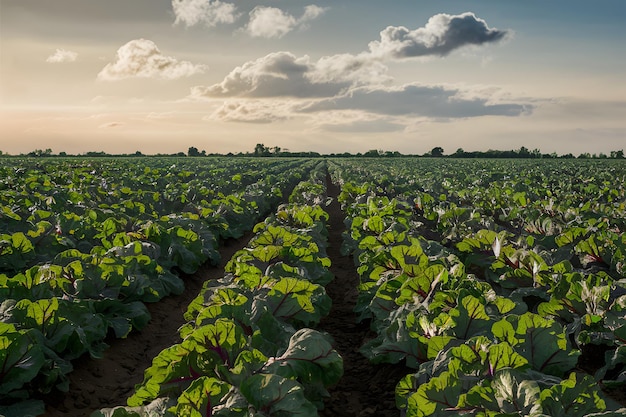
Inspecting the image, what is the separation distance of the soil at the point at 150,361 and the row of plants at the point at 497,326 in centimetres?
31

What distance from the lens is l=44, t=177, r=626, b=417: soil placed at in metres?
4.45

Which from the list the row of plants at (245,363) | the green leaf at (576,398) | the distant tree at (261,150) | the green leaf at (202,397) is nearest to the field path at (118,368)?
the row of plants at (245,363)

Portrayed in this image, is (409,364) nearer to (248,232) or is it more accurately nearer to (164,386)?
(164,386)

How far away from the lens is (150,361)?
5.62 m

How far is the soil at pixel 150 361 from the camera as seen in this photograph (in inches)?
175

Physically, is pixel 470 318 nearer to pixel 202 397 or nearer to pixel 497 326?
pixel 497 326

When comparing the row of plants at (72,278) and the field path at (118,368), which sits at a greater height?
the row of plants at (72,278)

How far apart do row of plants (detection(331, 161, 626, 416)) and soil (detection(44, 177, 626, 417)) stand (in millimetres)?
309

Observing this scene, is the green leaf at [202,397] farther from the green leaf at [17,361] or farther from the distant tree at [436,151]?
the distant tree at [436,151]

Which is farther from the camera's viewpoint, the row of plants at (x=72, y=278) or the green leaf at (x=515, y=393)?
the row of plants at (x=72, y=278)

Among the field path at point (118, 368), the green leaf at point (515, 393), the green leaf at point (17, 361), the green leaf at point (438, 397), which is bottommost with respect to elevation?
the field path at point (118, 368)

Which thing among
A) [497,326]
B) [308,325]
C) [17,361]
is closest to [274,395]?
[497,326]

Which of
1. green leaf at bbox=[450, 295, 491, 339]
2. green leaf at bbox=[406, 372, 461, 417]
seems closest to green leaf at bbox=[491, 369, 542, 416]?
green leaf at bbox=[406, 372, 461, 417]

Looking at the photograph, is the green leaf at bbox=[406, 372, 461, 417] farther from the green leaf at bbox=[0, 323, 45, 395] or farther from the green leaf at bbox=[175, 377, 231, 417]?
the green leaf at bbox=[0, 323, 45, 395]
